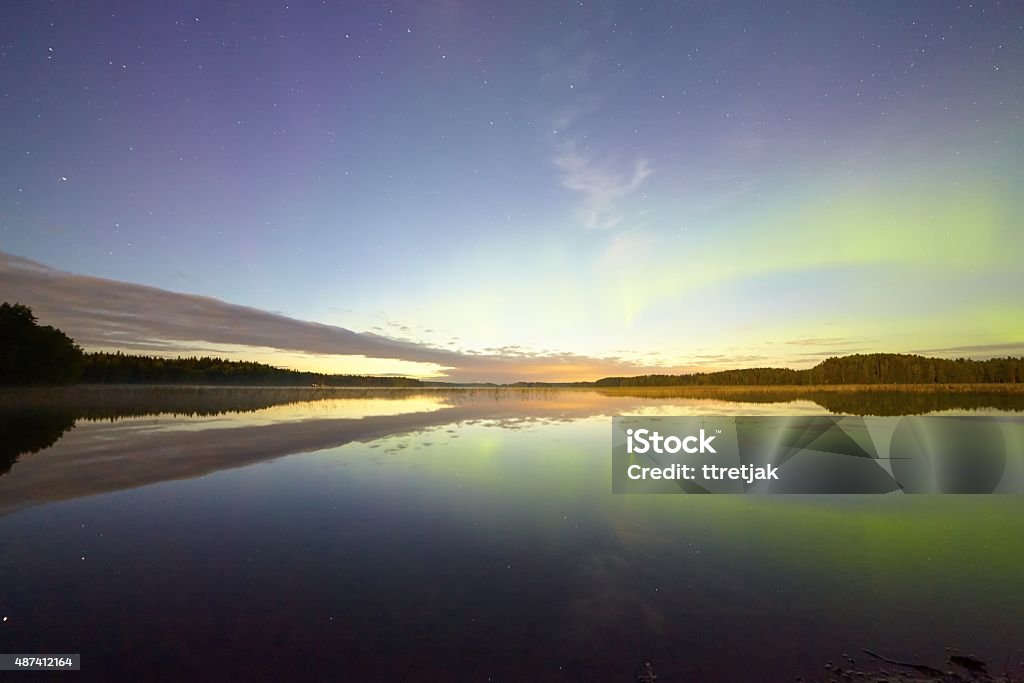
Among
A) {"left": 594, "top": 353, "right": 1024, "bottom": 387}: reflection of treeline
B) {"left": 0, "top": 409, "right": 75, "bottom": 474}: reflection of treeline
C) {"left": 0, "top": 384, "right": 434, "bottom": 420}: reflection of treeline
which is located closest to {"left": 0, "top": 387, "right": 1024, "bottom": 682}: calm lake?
{"left": 0, "top": 409, "right": 75, "bottom": 474}: reflection of treeline

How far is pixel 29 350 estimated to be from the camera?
70.2 metres

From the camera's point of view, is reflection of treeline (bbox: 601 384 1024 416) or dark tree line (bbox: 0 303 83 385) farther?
dark tree line (bbox: 0 303 83 385)

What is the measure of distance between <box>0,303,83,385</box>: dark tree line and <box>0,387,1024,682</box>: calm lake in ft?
248

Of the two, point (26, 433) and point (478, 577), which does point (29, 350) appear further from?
point (478, 577)

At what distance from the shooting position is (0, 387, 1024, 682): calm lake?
6855 millimetres

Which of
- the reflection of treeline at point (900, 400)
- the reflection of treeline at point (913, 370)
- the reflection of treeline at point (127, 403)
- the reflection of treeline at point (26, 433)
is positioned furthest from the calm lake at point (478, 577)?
the reflection of treeline at point (913, 370)

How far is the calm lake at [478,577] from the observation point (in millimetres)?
6855

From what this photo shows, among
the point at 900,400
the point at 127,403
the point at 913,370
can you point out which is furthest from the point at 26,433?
the point at 913,370

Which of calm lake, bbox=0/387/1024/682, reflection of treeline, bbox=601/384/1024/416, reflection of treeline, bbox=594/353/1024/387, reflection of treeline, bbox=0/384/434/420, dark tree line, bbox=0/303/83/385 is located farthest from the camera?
reflection of treeline, bbox=594/353/1024/387

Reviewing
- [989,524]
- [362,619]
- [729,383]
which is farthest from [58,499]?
[729,383]

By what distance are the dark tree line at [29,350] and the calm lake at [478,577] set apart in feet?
248

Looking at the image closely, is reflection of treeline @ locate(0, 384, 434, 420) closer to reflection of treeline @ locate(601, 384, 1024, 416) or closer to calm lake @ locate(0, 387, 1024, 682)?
calm lake @ locate(0, 387, 1024, 682)

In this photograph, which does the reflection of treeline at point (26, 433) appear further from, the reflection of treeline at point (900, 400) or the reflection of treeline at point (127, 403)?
the reflection of treeline at point (900, 400)

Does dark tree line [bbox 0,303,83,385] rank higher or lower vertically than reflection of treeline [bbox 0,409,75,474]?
higher
